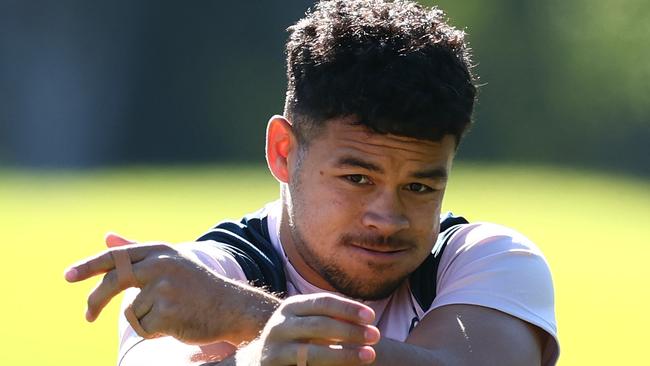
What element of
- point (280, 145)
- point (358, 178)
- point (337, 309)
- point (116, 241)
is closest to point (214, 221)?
point (280, 145)

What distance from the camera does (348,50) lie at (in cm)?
333

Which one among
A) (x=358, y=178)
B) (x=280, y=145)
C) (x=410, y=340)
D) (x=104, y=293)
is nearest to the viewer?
(x=104, y=293)

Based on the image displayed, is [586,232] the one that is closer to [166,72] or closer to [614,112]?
[614,112]

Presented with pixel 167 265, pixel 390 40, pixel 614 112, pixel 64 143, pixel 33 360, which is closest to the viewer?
pixel 167 265

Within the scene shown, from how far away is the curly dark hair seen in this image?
10.7 ft

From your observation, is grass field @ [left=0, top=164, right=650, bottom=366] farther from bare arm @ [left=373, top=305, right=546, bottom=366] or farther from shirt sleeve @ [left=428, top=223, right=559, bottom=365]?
bare arm @ [left=373, top=305, right=546, bottom=366]

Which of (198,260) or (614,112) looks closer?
(198,260)

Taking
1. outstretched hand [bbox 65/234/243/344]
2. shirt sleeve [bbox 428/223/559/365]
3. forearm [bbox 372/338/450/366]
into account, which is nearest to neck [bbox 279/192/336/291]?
shirt sleeve [bbox 428/223/559/365]

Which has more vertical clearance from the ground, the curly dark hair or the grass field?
the curly dark hair

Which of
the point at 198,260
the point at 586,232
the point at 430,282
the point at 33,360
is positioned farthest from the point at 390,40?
the point at 586,232

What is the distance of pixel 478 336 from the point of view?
3.07 metres

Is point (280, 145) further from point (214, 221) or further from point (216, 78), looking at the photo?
point (216, 78)

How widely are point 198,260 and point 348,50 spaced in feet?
2.51

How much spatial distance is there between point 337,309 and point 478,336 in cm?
65
